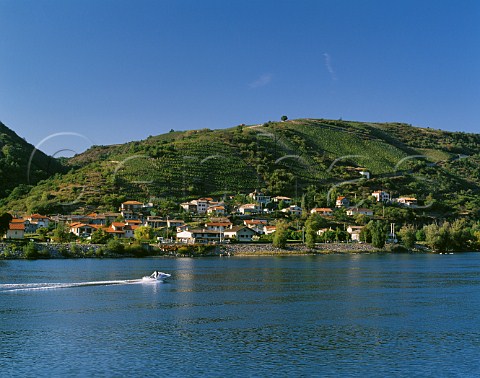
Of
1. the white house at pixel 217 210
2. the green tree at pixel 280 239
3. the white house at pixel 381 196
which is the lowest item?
the green tree at pixel 280 239

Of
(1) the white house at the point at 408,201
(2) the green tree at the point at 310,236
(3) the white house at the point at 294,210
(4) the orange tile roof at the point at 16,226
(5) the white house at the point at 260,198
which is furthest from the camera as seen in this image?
(1) the white house at the point at 408,201

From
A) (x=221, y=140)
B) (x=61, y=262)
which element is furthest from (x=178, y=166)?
(x=61, y=262)

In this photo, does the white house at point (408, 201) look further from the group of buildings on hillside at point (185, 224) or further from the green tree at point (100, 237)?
the green tree at point (100, 237)

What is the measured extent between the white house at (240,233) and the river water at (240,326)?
4256 centimetres

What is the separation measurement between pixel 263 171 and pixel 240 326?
115 meters

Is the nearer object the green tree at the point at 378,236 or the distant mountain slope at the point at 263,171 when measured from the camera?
the green tree at the point at 378,236

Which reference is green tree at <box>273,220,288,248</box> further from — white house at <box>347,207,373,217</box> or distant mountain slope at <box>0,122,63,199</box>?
distant mountain slope at <box>0,122,63,199</box>

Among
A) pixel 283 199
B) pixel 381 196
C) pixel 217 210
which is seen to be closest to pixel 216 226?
pixel 217 210

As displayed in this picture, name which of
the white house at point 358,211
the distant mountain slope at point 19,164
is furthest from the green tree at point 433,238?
the distant mountain slope at point 19,164

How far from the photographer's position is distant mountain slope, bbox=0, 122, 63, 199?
133 m

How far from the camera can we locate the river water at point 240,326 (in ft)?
72.9

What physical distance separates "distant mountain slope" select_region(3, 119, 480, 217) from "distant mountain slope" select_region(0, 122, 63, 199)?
726 cm

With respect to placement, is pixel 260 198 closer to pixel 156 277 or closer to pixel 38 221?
pixel 38 221

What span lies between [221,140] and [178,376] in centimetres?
14058
